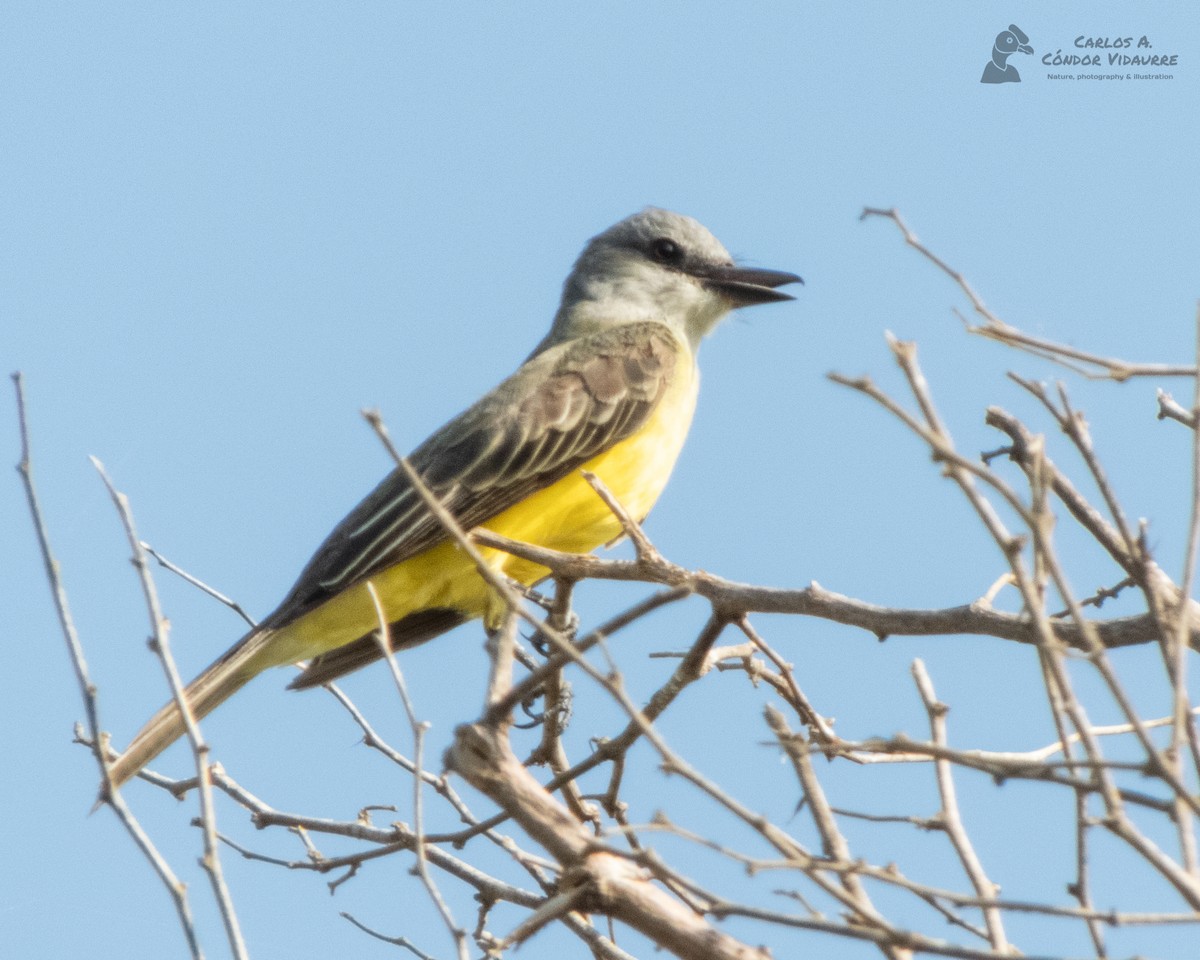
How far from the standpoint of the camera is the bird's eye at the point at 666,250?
7.91 metres

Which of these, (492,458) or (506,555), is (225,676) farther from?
(492,458)

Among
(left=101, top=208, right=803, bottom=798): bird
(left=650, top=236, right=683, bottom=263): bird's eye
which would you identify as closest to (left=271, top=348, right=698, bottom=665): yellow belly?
(left=101, top=208, right=803, bottom=798): bird

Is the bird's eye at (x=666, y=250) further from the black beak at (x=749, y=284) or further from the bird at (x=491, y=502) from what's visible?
the bird at (x=491, y=502)

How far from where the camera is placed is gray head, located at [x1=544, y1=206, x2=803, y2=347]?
7.63 m

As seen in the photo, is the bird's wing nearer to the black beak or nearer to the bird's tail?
the bird's tail

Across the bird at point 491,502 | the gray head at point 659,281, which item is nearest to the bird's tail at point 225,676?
the bird at point 491,502

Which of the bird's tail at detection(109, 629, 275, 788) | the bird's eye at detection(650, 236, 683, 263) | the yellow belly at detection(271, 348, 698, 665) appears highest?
the bird's eye at detection(650, 236, 683, 263)

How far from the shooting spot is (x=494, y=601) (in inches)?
255

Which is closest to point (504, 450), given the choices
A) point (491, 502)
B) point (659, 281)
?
point (491, 502)

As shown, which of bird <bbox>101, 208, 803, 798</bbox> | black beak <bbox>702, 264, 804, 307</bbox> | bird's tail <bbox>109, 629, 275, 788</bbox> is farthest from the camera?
black beak <bbox>702, 264, 804, 307</bbox>

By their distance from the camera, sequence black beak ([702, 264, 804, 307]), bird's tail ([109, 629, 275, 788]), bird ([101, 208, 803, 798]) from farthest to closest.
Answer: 1. black beak ([702, 264, 804, 307])
2. bird ([101, 208, 803, 798])
3. bird's tail ([109, 629, 275, 788])

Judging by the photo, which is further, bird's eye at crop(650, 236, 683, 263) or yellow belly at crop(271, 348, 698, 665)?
bird's eye at crop(650, 236, 683, 263)

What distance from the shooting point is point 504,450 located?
632 cm

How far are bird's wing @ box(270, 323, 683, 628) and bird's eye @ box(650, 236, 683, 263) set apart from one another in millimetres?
993
